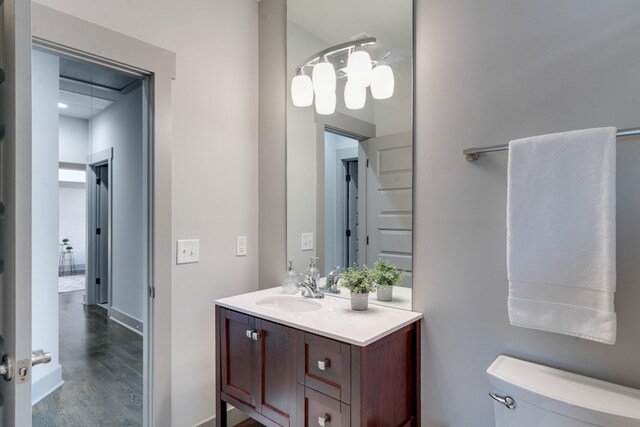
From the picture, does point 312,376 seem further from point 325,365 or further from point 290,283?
point 290,283

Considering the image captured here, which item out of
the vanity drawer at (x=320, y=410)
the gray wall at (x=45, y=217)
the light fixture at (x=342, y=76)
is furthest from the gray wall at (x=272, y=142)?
the gray wall at (x=45, y=217)

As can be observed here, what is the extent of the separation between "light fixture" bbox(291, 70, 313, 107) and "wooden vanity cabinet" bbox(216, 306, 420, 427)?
4.08 ft

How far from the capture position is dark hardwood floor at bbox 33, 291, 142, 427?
2.16m

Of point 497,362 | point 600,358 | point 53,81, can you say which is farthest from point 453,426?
point 53,81

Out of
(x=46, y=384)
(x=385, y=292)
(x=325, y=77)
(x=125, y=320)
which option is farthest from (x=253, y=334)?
(x=125, y=320)

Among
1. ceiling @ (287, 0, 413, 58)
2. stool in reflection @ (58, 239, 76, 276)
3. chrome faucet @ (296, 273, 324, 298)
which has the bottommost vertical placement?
stool in reflection @ (58, 239, 76, 276)

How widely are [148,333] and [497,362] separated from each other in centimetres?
161

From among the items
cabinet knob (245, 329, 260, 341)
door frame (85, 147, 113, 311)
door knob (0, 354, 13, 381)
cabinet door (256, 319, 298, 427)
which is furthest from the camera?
door frame (85, 147, 113, 311)

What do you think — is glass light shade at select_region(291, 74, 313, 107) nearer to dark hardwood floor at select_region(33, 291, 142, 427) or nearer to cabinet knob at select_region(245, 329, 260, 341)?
cabinet knob at select_region(245, 329, 260, 341)

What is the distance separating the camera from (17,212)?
784mm

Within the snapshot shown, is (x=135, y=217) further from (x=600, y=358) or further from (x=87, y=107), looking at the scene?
(x=600, y=358)

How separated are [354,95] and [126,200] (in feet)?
10.5

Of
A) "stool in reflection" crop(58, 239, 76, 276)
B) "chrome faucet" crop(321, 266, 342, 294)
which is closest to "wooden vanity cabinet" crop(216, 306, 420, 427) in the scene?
"chrome faucet" crop(321, 266, 342, 294)

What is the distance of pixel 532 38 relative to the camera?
127 cm
